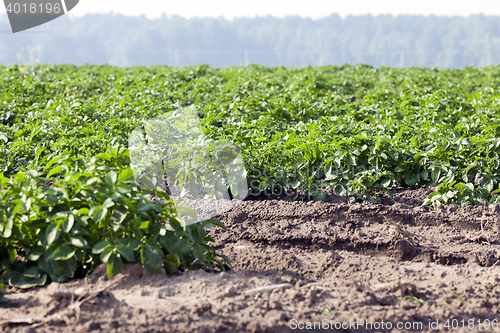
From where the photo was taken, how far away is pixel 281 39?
120m

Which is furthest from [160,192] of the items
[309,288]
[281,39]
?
[281,39]

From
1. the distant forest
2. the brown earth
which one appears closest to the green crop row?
the brown earth

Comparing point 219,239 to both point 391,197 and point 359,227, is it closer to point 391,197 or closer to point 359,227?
point 359,227

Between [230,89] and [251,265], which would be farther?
[230,89]

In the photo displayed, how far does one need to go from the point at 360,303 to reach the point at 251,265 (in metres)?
0.79

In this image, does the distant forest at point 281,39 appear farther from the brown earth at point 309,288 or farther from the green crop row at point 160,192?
the brown earth at point 309,288

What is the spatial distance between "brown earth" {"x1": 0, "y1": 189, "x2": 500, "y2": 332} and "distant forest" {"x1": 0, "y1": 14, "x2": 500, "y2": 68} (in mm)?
93223

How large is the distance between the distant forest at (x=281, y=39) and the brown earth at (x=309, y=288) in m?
93.2

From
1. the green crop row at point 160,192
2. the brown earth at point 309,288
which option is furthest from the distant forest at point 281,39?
the brown earth at point 309,288

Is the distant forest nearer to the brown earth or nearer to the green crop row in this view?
the green crop row

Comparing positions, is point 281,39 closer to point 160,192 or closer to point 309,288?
point 160,192

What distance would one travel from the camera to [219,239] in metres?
3.19

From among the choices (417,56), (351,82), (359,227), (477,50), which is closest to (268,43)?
(417,56)

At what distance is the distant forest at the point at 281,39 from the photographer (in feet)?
321
